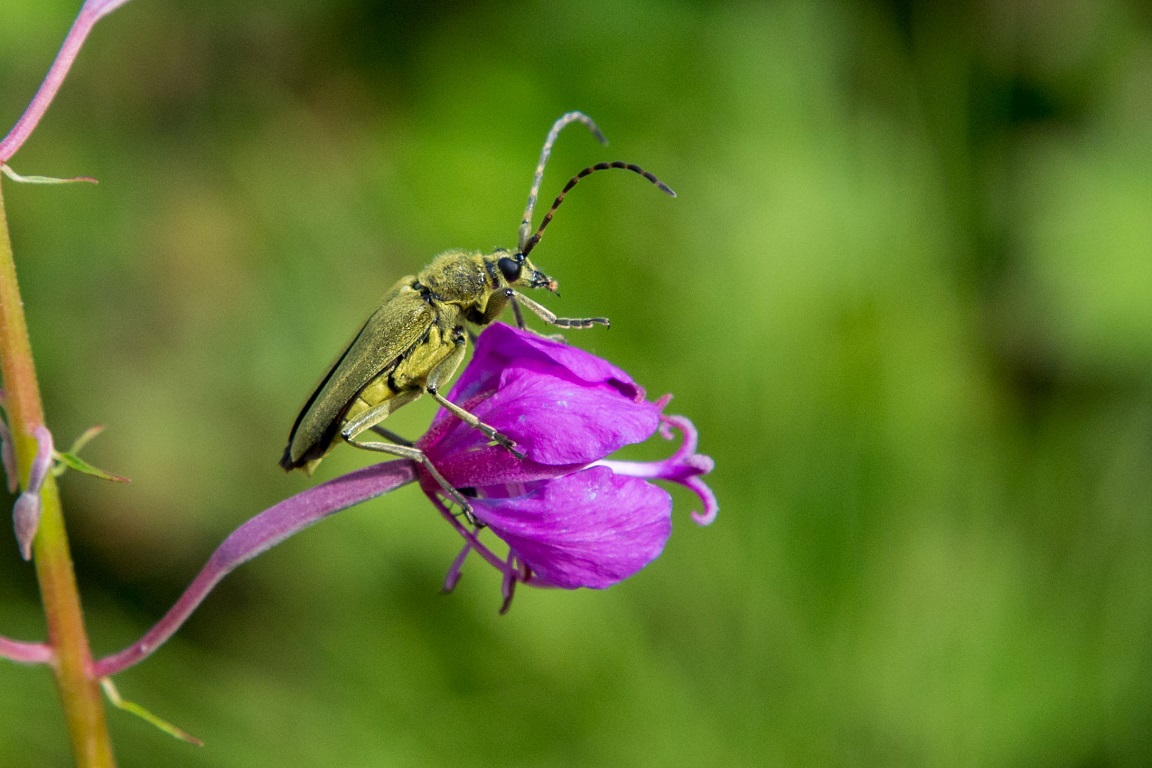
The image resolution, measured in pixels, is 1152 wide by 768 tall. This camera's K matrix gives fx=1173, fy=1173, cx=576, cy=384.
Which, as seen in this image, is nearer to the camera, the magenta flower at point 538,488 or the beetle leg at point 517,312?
the magenta flower at point 538,488

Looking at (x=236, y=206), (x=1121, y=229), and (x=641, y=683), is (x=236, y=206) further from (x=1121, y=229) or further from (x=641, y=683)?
(x=1121, y=229)

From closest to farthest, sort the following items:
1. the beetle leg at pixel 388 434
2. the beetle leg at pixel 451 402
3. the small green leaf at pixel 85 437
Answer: the small green leaf at pixel 85 437, the beetle leg at pixel 451 402, the beetle leg at pixel 388 434

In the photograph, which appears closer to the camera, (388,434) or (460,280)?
(460,280)

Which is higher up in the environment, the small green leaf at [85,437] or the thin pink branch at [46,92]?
the thin pink branch at [46,92]

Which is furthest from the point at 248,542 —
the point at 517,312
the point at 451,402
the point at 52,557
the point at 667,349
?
the point at 667,349

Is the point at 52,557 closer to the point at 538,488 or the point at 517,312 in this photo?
the point at 538,488

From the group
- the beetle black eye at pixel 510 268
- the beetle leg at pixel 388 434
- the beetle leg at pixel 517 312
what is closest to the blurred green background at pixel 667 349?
the beetle leg at pixel 388 434

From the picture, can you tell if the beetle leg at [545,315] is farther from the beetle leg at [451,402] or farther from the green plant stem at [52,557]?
the green plant stem at [52,557]
